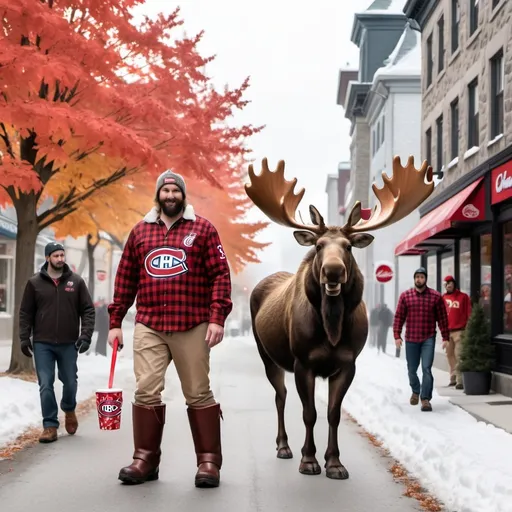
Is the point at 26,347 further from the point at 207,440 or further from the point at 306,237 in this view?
the point at 306,237

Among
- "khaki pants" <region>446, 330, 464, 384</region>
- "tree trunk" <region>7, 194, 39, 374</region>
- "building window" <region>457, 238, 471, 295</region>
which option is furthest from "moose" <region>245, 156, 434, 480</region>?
"building window" <region>457, 238, 471, 295</region>

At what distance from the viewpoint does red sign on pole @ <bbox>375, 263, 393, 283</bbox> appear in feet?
79.2

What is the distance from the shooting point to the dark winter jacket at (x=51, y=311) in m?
8.87

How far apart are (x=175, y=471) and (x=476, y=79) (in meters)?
13.7

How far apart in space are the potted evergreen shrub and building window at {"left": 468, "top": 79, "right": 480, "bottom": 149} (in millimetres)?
5531

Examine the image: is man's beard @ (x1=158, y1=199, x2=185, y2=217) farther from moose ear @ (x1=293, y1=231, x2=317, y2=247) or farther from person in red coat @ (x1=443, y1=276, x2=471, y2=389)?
person in red coat @ (x1=443, y1=276, x2=471, y2=389)

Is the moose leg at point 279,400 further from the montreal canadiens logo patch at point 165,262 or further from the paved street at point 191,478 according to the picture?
the montreal canadiens logo patch at point 165,262

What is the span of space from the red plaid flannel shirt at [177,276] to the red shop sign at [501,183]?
8587 mm

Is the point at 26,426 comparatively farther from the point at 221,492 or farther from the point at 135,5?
the point at 135,5

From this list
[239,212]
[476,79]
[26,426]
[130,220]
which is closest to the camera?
[26,426]

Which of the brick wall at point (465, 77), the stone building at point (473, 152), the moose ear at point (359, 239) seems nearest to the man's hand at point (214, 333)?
the moose ear at point (359, 239)

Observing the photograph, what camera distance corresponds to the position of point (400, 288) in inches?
1382

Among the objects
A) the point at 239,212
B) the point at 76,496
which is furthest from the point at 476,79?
the point at 76,496

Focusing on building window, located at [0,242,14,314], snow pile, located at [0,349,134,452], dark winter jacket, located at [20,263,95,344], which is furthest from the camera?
building window, located at [0,242,14,314]
